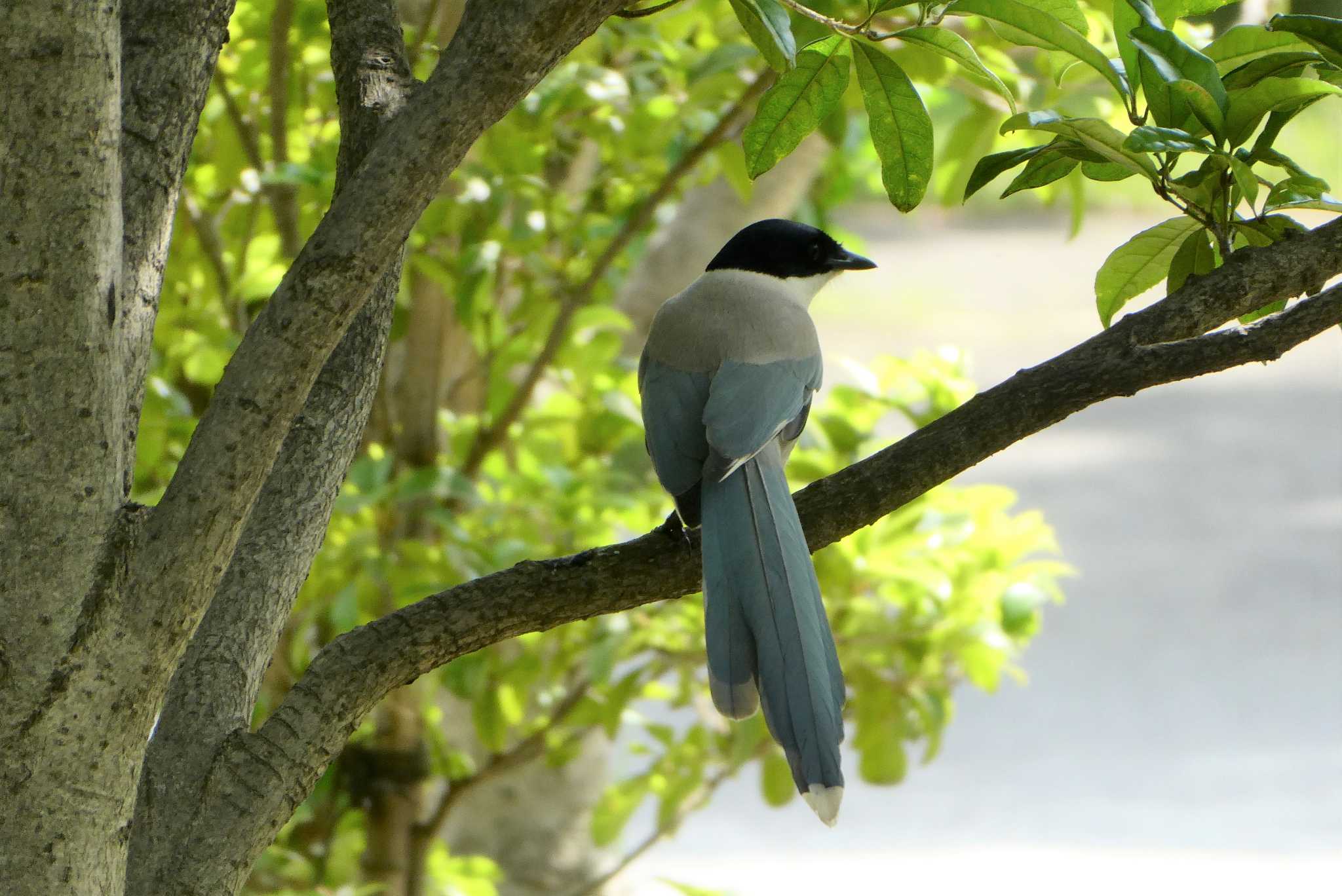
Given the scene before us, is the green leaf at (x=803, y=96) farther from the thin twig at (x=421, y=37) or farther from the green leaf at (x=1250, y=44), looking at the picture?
the thin twig at (x=421, y=37)

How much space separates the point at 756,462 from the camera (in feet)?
5.75

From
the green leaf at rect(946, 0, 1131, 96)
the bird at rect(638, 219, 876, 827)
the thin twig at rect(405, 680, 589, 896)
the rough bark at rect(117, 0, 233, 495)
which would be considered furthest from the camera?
the thin twig at rect(405, 680, 589, 896)

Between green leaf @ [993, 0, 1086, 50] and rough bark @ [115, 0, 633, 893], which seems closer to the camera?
rough bark @ [115, 0, 633, 893]

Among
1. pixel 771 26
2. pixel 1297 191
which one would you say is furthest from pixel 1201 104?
pixel 771 26

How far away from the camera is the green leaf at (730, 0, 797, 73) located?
1.15 metres

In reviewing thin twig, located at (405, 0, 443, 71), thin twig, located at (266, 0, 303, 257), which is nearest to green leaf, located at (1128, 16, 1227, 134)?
thin twig, located at (405, 0, 443, 71)

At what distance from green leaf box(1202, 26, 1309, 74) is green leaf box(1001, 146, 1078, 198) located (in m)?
0.16

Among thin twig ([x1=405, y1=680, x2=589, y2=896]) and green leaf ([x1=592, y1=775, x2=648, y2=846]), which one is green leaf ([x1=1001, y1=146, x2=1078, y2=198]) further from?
green leaf ([x1=592, y1=775, x2=648, y2=846])

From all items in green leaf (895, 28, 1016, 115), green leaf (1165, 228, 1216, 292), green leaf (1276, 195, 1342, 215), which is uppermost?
green leaf (895, 28, 1016, 115)

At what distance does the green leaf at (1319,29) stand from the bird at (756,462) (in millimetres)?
666

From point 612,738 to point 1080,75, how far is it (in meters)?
1.54

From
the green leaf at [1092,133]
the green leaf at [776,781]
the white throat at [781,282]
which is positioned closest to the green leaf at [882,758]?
the green leaf at [776,781]

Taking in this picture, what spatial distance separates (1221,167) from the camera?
1.21m

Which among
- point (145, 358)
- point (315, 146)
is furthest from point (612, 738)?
point (145, 358)
